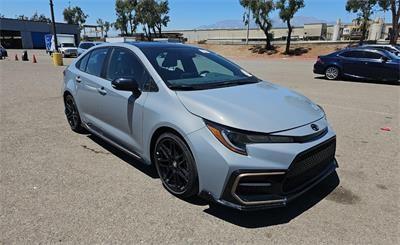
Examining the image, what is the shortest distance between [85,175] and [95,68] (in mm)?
1649

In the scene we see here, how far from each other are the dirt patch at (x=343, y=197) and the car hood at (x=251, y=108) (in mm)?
914

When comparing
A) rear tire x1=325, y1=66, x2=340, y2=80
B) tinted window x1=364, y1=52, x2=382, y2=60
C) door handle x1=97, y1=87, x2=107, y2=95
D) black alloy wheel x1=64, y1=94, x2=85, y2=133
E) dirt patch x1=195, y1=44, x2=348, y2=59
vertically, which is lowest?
dirt patch x1=195, y1=44, x2=348, y2=59

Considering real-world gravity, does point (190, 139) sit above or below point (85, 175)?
above

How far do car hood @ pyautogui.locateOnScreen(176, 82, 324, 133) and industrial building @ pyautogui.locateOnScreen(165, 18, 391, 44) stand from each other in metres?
61.9

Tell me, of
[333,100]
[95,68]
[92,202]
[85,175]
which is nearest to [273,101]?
[92,202]

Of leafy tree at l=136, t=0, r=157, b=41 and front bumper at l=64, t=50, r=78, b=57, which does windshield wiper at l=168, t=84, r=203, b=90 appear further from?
leafy tree at l=136, t=0, r=157, b=41

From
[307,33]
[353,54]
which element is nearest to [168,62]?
[353,54]

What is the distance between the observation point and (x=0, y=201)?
3.52 metres

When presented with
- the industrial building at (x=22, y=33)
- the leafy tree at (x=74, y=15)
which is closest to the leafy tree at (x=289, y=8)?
the industrial building at (x=22, y=33)

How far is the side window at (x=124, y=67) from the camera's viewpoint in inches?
159

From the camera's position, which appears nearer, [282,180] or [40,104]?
[282,180]

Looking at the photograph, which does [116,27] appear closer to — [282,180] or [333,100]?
[333,100]

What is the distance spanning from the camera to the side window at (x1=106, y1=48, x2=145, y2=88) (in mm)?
4027

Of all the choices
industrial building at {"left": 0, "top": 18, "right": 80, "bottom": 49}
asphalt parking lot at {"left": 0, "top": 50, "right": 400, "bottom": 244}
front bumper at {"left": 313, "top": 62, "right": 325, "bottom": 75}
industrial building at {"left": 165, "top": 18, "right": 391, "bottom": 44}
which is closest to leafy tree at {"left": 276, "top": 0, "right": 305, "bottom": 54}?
industrial building at {"left": 165, "top": 18, "right": 391, "bottom": 44}
